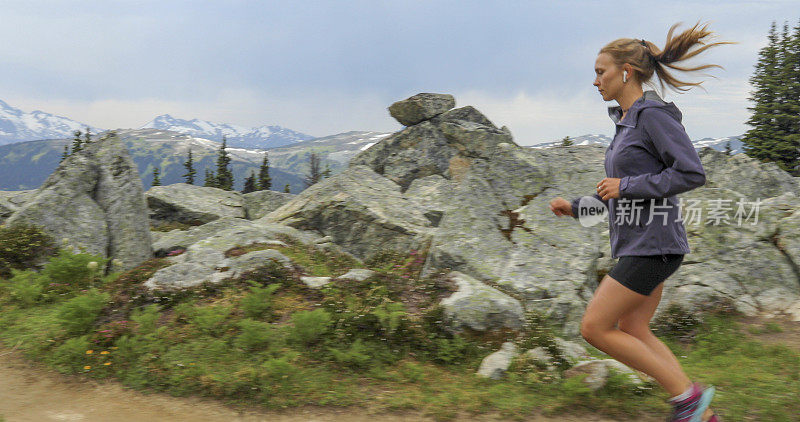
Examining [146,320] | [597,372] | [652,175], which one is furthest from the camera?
[146,320]

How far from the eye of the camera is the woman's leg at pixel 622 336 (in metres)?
3.83

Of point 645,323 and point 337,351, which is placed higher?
point 645,323

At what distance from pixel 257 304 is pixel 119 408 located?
2.28 metres

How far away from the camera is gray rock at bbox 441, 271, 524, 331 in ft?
22.7

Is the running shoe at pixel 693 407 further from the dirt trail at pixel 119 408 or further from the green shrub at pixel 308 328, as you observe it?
the green shrub at pixel 308 328

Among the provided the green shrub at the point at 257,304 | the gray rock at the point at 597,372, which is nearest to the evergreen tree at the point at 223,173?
the green shrub at the point at 257,304

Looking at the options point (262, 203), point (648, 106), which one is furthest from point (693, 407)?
point (262, 203)

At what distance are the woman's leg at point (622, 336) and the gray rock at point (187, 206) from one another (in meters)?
21.1

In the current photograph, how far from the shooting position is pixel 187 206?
74.4ft

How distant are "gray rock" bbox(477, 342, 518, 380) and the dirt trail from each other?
0.98 meters

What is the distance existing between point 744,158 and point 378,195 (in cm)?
1972

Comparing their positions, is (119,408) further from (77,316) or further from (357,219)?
(357,219)

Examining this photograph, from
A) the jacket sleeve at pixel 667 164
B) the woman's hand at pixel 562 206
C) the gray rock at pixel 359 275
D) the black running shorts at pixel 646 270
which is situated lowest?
the gray rock at pixel 359 275

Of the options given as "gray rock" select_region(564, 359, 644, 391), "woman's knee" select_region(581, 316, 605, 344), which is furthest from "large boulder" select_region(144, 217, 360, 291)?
"woman's knee" select_region(581, 316, 605, 344)
